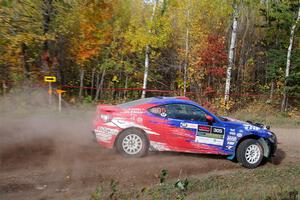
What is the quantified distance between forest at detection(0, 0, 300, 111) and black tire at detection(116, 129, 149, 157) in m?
7.19

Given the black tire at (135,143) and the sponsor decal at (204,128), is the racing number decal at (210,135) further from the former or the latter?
the black tire at (135,143)

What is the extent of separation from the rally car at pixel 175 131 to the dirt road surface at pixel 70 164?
34 cm

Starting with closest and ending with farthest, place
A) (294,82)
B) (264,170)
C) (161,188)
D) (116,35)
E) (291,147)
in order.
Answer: (161,188), (264,170), (291,147), (294,82), (116,35)

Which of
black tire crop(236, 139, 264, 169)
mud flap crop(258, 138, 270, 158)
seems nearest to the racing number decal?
black tire crop(236, 139, 264, 169)

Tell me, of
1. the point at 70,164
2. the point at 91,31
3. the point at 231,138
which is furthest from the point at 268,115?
the point at 70,164

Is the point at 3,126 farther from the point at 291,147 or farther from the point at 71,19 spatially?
the point at 291,147

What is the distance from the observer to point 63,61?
23.8 m

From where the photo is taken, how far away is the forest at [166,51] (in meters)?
18.7

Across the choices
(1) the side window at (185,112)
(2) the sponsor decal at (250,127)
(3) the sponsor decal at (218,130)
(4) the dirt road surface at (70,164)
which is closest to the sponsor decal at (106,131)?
(4) the dirt road surface at (70,164)

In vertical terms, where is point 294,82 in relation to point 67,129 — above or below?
above

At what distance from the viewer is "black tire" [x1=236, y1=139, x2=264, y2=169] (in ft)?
33.0

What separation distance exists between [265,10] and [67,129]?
15.4 metres

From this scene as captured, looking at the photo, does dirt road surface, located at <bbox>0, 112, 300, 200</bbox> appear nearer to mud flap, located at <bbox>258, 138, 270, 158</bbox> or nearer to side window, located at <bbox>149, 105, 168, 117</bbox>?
mud flap, located at <bbox>258, 138, 270, 158</bbox>

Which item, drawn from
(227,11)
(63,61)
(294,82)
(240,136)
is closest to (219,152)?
(240,136)
